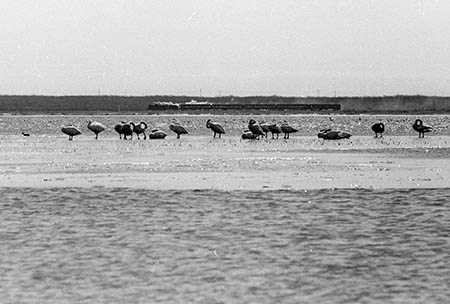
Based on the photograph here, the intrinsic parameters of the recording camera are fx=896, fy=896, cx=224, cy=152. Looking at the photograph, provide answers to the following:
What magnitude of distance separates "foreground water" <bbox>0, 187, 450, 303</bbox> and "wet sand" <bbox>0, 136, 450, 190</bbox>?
289cm

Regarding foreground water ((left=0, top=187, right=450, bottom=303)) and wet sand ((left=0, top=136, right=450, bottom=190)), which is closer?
foreground water ((left=0, top=187, right=450, bottom=303))

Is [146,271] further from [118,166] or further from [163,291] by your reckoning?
[118,166]

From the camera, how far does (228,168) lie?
27125 mm

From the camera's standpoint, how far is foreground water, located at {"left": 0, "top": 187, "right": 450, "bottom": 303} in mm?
10398

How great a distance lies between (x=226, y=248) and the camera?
13.0 metres

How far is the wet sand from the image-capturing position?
72.7ft

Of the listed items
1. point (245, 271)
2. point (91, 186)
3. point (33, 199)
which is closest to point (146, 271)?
point (245, 271)

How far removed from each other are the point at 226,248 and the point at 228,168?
14.2 metres

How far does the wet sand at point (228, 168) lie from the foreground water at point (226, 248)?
2890mm

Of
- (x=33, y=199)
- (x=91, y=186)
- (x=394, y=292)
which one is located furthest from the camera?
(x=91, y=186)

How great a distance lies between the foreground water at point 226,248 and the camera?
34.1 ft

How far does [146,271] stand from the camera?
11.5 meters

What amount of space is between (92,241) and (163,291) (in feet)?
11.6

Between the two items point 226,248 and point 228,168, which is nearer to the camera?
point 226,248
